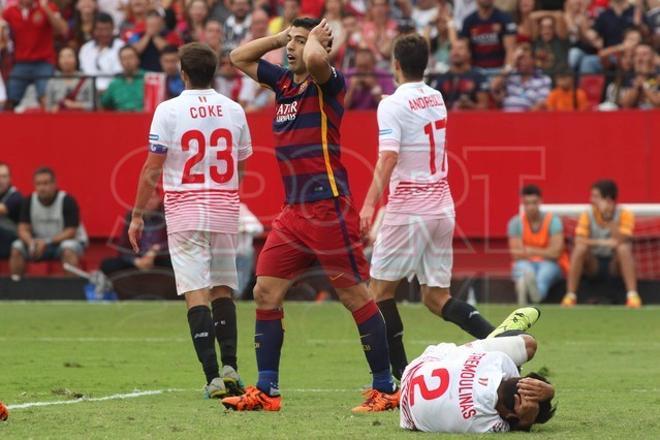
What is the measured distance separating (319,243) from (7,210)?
12522 millimetres

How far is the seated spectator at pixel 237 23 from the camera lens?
22.8 m

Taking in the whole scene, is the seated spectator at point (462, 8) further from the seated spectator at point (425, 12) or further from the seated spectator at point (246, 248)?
the seated spectator at point (246, 248)

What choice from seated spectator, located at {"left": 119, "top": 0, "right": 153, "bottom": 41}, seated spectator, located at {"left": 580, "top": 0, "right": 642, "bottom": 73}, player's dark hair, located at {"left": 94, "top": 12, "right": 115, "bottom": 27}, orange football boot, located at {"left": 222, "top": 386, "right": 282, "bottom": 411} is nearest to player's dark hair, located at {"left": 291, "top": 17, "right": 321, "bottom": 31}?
orange football boot, located at {"left": 222, "top": 386, "right": 282, "bottom": 411}

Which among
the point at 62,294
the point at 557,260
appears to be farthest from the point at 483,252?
the point at 62,294

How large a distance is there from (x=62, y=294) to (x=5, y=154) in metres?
2.45

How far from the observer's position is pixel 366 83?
21.8 metres

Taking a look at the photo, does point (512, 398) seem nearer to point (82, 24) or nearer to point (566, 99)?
point (566, 99)

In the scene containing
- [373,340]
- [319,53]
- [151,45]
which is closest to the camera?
[319,53]

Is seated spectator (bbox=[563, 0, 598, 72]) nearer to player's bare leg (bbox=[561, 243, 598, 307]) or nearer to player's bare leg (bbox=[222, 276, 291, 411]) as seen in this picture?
player's bare leg (bbox=[561, 243, 598, 307])

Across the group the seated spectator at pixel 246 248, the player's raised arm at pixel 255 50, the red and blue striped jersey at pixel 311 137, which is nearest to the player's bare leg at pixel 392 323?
the red and blue striped jersey at pixel 311 137

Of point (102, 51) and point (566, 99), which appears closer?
point (566, 99)

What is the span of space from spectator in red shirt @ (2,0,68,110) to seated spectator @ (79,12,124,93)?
1.88 feet

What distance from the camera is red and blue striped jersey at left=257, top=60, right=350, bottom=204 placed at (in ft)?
32.1

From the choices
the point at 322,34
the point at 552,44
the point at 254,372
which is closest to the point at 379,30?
the point at 552,44
